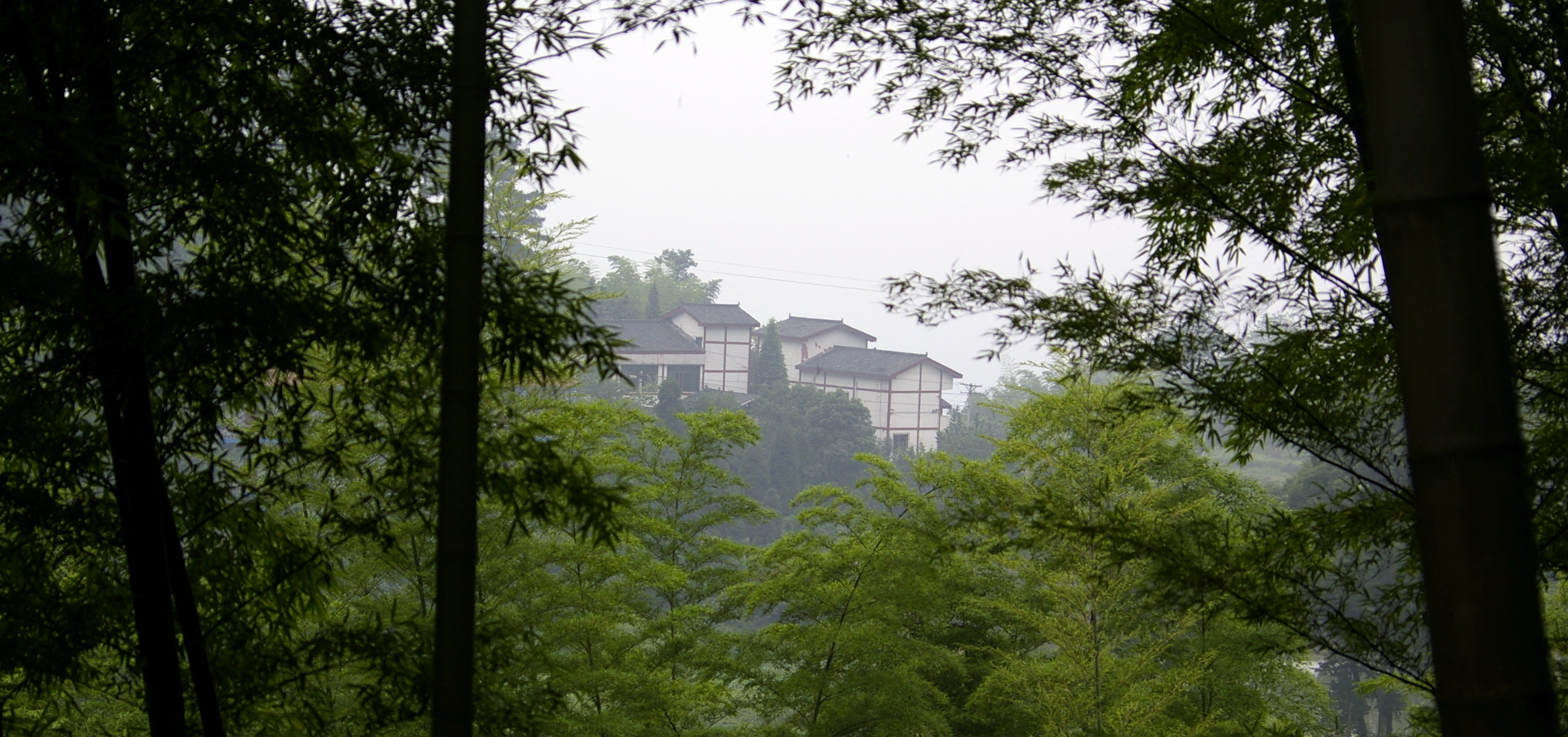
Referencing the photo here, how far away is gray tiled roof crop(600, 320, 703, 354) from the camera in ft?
112

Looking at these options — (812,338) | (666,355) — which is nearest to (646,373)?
(666,355)

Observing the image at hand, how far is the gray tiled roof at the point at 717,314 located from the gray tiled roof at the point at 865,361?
8.63ft

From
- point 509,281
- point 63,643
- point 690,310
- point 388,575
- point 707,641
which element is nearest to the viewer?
point 509,281

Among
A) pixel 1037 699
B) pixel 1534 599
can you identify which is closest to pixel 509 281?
pixel 1534 599

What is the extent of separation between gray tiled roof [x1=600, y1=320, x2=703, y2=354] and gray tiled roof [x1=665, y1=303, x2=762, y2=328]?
558 millimetres

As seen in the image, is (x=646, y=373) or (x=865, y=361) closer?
(x=646, y=373)

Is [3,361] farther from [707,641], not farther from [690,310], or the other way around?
[690,310]

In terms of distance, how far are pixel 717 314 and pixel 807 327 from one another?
5.02m

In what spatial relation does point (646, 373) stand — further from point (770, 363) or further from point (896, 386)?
point (896, 386)

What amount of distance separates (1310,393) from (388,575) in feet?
21.7

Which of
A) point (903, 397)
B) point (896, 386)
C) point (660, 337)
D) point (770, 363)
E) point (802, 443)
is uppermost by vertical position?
point (660, 337)

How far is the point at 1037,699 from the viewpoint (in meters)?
8.36

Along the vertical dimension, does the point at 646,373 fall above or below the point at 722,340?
below

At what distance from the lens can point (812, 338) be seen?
39344 mm
